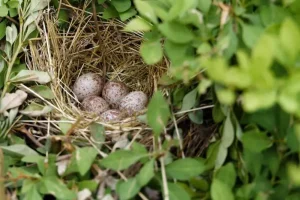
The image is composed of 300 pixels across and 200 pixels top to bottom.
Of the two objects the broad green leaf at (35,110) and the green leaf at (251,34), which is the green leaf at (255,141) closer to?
the green leaf at (251,34)

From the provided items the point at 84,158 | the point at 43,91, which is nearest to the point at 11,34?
the point at 43,91

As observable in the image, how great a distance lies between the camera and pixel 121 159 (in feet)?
3.22

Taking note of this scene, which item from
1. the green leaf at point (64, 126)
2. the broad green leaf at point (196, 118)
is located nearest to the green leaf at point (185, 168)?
the broad green leaf at point (196, 118)

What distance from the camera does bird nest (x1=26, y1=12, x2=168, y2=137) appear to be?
133 centimetres

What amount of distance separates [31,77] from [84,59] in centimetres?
32

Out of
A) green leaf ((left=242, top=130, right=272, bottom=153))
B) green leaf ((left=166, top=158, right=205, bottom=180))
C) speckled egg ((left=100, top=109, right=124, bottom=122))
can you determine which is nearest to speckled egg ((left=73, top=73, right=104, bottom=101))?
speckled egg ((left=100, top=109, right=124, bottom=122))

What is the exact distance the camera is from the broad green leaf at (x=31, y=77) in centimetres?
124

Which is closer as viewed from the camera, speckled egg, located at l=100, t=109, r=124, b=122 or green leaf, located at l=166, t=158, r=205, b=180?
green leaf, located at l=166, t=158, r=205, b=180

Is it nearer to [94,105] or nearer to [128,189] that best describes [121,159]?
[128,189]

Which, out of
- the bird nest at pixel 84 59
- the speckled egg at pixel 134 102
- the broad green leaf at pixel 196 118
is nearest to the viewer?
the broad green leaf at pixel 196 118

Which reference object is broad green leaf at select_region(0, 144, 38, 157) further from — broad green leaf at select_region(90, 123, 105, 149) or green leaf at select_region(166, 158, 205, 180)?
green leaf at select_region(166, 158, 205, 180)

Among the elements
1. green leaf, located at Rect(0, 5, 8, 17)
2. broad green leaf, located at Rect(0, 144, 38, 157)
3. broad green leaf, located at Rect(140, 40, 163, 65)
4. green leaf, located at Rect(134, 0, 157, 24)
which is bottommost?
broad green leaf, located at Rect(0, 144, 38, 157)

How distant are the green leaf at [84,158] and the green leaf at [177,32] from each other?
0.25m

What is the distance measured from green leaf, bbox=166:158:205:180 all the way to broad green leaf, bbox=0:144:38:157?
0.94ft
